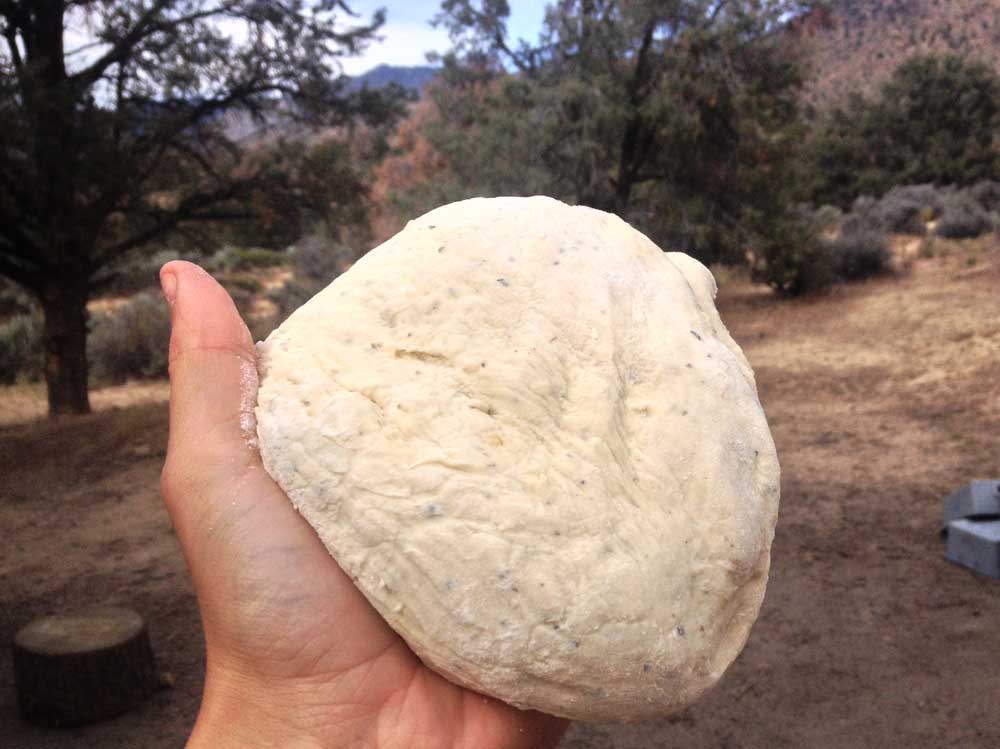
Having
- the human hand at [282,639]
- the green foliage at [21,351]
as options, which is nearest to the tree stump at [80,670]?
the human hand at [282,639]

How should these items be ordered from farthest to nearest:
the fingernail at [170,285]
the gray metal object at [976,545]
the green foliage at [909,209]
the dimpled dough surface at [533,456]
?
1. the green foliage at [909,209]
2. the gray metal object at [976,545]
3. the fingernail at [170,285]
4. the dimpled dough surface at [533,456]

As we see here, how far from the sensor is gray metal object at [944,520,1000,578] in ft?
15.3

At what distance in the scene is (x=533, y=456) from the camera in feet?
5.01

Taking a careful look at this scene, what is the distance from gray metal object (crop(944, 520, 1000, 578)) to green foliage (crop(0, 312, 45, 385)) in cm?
1194

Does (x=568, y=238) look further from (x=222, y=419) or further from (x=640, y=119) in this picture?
(x=640, y=119)

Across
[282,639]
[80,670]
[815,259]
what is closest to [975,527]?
[282,639]

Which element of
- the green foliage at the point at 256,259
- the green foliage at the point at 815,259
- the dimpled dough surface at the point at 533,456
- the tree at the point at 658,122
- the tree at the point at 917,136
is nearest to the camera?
the dimpled dough surface at the point at 533,456

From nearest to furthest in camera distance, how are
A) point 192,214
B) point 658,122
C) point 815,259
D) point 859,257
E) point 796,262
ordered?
point 192,214 → point 658,122 → point 796,262 → point 815,259 → point 859,257

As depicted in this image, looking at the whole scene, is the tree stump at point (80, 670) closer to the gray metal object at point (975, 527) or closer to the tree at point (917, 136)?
the gray metal object at point (975, 527)

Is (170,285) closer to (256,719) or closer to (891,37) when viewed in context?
(256,719)

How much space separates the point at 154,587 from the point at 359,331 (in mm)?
3882

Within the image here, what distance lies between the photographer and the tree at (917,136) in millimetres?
24453

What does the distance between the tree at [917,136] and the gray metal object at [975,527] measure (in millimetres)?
21023

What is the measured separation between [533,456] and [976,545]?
4.24m
